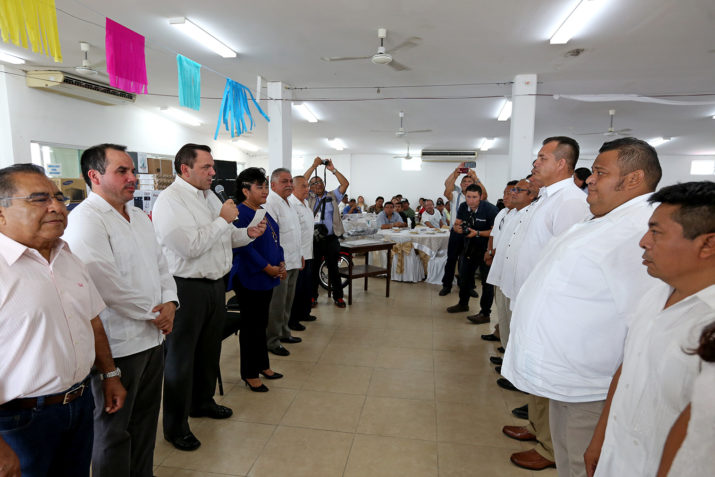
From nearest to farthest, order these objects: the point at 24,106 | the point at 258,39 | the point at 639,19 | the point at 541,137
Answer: the point at 639,19 < the point at 258,39 < the point at 24,106 < the point at 541,137

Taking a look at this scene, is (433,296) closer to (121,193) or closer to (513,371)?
(513,371)

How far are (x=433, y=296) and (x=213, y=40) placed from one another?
445 cm

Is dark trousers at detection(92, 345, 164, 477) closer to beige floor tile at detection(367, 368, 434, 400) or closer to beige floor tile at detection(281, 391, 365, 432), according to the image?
beige floor tile at detection(281, 391, 365, 432)

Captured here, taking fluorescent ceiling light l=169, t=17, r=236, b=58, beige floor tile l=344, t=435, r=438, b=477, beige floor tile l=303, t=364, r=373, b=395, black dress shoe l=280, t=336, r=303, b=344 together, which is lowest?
beige floor tile l=303, t=364, r=373, b=395

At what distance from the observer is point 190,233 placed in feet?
6.53

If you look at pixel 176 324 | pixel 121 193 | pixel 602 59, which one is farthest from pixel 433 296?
pixel 121 193

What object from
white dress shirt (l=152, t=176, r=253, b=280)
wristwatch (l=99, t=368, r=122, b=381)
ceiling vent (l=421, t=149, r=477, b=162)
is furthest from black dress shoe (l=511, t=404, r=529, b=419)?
ceiling vent (l=421, t=149, r=477, b=162)

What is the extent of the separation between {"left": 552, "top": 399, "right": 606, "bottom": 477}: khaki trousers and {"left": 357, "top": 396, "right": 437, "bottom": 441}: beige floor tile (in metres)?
0.99

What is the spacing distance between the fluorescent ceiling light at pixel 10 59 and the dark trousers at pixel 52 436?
256 inches

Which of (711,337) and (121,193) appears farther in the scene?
(121,193)

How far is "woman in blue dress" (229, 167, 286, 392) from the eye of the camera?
2.66 meters

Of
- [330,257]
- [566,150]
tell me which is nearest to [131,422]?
[566,150]

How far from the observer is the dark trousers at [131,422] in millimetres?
1518

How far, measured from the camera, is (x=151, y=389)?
174 centimetres
